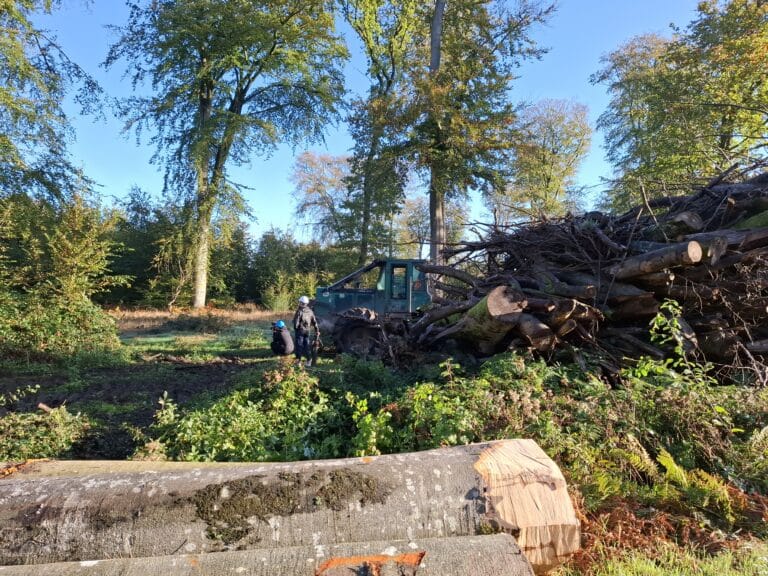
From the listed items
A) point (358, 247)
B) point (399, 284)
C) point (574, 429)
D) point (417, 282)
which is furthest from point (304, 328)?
point (358, 247)

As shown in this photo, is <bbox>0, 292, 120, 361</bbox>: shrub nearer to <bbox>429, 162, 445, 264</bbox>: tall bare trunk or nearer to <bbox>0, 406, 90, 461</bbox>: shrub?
<bbox>0, 406, 90, 461</bbox>: shrub

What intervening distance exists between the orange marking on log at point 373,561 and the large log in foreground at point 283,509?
0.26 meters

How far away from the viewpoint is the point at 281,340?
29.9ft

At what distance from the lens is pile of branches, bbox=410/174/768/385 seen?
16.5 feet

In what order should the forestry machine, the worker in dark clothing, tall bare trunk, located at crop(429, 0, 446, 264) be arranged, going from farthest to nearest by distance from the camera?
tall bare trunk, located at crop(429, 0, 446, 264)
the forestry machine
the worker in dark clothing

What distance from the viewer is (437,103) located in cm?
1652

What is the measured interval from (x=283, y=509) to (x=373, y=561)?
1.86ft

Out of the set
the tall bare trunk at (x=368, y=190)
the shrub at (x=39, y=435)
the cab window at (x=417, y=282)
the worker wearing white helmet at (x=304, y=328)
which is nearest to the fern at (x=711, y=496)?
the shrub at (x=39, y=435)

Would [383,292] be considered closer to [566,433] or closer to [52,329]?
[52,329]

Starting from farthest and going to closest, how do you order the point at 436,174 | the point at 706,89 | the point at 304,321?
the point at 436,174 → the point at 706,89 → the point at 304,321

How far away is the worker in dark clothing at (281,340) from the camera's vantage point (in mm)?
9070

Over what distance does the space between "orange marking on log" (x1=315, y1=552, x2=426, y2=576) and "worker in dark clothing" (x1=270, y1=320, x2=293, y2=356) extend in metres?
7.37

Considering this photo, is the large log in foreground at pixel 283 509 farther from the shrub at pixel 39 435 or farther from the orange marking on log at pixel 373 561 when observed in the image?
the shrub at pixel 39 435

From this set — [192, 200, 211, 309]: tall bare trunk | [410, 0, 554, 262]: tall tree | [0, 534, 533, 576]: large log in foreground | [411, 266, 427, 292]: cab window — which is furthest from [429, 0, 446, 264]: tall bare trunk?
→ [0, 534, 533, 576]: large log in foreground
